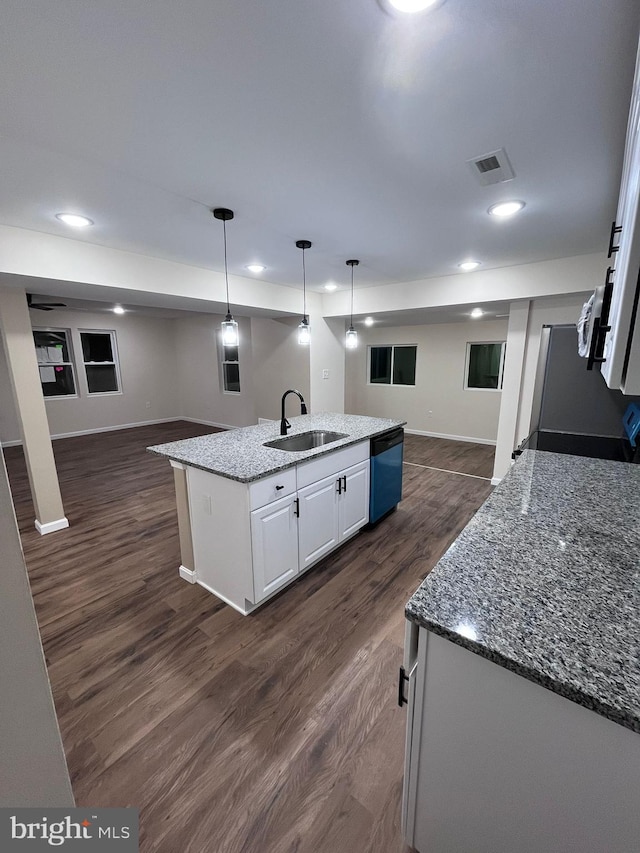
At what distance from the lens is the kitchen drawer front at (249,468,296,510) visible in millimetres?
1964

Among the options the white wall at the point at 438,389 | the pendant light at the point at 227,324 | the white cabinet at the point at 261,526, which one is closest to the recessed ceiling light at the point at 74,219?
the pendant light at the point at 227,324

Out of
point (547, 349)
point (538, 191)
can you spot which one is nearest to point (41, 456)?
point (538, 191)

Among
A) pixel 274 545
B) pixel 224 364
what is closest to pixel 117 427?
pixel 224 364

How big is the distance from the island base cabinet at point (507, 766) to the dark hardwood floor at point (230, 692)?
0.44m

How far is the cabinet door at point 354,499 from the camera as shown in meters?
2.73

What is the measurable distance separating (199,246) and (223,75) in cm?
186

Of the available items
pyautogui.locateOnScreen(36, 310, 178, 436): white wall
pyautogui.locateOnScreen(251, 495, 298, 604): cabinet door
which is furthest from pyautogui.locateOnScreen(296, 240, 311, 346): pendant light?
pyautogui.locateOnScreen(36, 310, 178, 436): white wall

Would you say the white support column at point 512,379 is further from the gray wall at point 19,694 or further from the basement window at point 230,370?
the basement window at point 230,370

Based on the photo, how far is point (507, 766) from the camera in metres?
0.82

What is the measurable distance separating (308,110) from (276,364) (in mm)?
4185

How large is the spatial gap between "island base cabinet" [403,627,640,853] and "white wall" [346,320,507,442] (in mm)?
5753

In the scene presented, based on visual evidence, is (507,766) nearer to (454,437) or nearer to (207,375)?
(454,437)

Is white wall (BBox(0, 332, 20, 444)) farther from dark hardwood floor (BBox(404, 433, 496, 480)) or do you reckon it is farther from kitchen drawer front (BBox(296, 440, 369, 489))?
dark hardwood floor (BBox(404, 433, 496, 480))

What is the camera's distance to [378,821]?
1189mm
